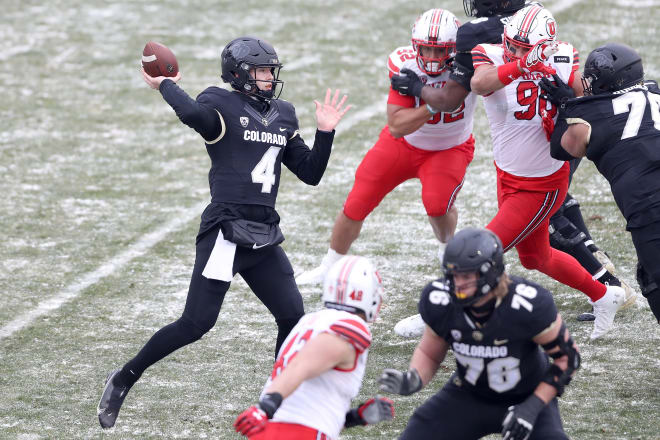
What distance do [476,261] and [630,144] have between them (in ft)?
5.79

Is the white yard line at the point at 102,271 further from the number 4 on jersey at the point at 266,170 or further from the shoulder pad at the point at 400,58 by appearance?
the shoulder pad at the point at 400,58

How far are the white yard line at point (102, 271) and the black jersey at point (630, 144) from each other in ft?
12.5

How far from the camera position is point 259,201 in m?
5.52

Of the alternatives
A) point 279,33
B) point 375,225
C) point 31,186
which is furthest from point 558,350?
point 279,33

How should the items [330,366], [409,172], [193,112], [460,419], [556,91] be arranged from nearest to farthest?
[330,366], [460,419], [193,112], [556,91], [409,172]

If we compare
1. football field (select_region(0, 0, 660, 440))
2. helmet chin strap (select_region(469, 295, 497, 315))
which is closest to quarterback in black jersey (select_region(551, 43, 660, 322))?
football field (select_region(0, 0, 660, 440))

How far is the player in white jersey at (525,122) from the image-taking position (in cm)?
564

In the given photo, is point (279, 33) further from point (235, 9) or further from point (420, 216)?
point (420, 216)

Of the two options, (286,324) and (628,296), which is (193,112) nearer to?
(286,324)

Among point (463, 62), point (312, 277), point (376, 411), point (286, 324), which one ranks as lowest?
point (312, 277)

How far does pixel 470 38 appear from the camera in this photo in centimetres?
598

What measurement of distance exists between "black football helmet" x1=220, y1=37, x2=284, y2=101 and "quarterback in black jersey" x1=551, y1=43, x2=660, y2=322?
5.38 feet

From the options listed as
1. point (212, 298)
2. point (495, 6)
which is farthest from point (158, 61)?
point (495, 6)

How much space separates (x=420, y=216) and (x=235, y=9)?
624cm
